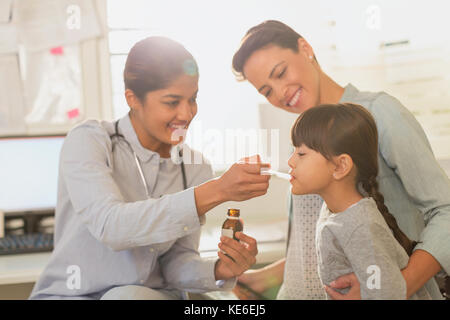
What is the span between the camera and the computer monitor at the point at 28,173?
1581 mm

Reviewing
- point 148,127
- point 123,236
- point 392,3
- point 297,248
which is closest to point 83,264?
point 123,236

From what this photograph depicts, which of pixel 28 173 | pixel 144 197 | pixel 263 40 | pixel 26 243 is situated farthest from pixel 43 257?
pixel 263 40

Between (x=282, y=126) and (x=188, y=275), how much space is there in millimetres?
336

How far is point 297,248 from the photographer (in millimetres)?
902

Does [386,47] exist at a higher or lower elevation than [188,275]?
higher

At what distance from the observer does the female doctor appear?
753 mm

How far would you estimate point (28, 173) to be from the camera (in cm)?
160

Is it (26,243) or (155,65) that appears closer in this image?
(155,65)

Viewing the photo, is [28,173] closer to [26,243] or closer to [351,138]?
[26,243]

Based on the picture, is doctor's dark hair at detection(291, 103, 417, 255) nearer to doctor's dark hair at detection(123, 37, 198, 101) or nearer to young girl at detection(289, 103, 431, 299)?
young girl at detection(289, 103, 431, 299)

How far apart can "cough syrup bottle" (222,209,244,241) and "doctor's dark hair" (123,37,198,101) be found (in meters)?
0.24

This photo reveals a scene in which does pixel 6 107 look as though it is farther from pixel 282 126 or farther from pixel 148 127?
pixel 282 126

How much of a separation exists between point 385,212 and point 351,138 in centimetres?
13

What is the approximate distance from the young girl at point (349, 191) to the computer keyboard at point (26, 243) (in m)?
0.91
